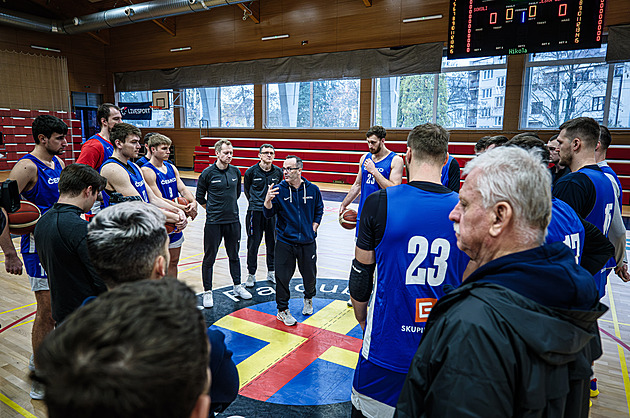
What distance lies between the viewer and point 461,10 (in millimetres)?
8758

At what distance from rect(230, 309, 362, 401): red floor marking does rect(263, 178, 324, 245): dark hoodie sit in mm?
928

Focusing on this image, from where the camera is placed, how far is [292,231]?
461 centimetres

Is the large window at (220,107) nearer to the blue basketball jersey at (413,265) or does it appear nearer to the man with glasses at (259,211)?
the man with glasses at (259,211)

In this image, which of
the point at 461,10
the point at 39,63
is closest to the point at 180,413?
the point at 461,10

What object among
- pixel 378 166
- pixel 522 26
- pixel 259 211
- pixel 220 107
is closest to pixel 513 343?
pixel 378 166

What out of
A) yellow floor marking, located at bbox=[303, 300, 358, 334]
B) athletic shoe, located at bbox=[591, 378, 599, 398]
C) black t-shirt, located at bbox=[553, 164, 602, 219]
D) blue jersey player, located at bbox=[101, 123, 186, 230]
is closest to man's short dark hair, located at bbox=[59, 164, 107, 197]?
blue jersey player, located at bbox=[101, 123, 186, 230]

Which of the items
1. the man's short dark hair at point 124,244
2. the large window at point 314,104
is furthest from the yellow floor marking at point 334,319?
the large window at point 314,104

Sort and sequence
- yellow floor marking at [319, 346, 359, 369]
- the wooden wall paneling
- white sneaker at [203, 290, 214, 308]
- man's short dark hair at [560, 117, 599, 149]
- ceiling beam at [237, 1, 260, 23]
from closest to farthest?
man's short dark hair at [560, 117, 599, 149] → yellow floor marking at [319, 346, 359, 369] → white sneaker at [203, 290, 214, 308] → the wooden wall paneling → ceiling beam at [237, 1, 260, 23]

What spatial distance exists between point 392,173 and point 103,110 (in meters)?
3.54

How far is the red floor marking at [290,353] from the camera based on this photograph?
3.32m

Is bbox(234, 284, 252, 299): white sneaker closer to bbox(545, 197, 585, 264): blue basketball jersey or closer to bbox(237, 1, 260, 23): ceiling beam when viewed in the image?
bbox(545, 197, 585, 264): blue basketball jersey

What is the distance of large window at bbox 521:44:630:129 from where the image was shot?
1099 cm

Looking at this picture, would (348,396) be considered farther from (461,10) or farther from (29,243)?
(461,10)

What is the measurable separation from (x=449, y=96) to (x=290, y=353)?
11.7m
